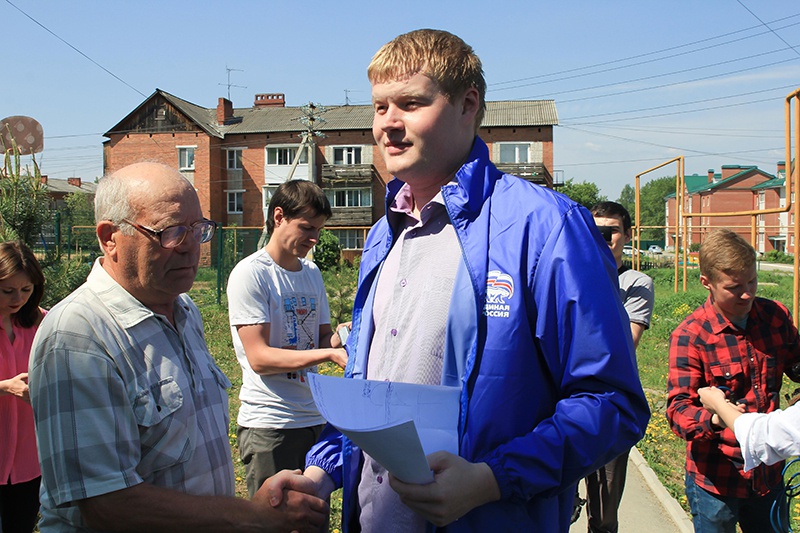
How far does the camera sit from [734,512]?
10.8ft

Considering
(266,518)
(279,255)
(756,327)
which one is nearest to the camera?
(266,518)

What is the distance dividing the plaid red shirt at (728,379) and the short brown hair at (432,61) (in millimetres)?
2124

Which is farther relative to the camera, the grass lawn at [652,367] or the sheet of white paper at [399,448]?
the grass lawn at [652,367]

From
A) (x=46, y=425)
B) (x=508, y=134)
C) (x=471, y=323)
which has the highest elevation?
(x=508, y=134)

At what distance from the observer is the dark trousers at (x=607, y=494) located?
4141mm

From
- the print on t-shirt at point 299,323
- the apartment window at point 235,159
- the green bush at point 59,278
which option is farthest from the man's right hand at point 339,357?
the apartment window at point 235,159

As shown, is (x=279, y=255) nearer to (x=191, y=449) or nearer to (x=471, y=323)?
(x=191, y=449)

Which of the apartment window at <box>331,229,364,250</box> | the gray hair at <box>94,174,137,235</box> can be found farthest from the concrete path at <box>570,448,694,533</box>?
the apartment window at <box>331,229,364,250</box>

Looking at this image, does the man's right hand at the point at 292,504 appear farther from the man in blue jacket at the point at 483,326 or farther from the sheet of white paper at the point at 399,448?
the sheet of white paper at the point at 399,448

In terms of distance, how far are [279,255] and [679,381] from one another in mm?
2338

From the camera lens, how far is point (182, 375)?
2.01 m

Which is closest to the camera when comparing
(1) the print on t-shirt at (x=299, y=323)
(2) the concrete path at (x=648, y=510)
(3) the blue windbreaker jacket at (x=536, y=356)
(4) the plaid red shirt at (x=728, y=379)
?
(3) the blue windbreaker jacket at (x=536, y=356)

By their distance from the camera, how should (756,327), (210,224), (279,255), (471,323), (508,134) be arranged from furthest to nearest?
(508,134) < (279,255) < (756,327) < (210,224) < (471,323)

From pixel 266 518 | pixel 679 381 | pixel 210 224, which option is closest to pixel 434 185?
pixel 210 224
